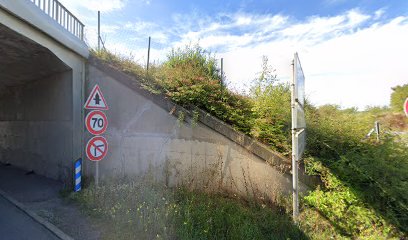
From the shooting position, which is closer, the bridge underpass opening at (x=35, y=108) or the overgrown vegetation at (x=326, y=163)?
the overgrown vegetation at (x=326, y=163)

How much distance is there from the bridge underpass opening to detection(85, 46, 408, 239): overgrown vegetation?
3.30 m

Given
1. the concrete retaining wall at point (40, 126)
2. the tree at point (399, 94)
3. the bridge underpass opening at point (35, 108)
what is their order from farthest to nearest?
the tree at point (399, 94) < the concrete retaining wall at point (40, 126) < the bridge underpass opening at point (35, 108)

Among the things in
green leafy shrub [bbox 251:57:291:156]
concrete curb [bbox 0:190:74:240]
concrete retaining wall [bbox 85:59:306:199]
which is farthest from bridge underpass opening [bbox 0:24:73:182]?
green leafy shrub [bbox 251:57:291:156]

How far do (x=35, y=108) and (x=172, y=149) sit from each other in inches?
279

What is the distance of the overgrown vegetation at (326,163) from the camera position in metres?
4.09

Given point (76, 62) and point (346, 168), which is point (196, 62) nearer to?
point (76, 62)

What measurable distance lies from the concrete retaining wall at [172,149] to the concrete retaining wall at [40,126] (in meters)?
1.13

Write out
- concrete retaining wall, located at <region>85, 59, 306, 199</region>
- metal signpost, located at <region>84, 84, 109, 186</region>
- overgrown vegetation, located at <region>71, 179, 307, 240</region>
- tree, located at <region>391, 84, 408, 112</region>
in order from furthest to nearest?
tree, located at <region>391, 84, 408, 112</region> → metal signpost, located at <region>84, 84, 109, 186</region> → concrete retaining wall, located at <region>85, 59, 306, 199</region> → overgrown vegetation, located at <region>71, 179, 307, 240</region>

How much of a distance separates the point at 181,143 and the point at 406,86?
36955 mm

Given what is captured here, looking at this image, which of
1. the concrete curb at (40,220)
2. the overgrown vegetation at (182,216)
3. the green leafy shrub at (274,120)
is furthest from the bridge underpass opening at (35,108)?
the green leafy shrub at (274,120)

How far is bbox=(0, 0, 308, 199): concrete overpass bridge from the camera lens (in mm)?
5441

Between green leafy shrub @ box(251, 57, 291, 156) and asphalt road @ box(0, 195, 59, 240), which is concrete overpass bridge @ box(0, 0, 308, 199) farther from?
asphalt road @ box(0, 195, 59, 240)

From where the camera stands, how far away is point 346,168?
4.60 metres

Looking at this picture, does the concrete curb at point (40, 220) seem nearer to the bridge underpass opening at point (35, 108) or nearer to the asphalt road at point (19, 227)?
the asphalt road at point (19, 227)
